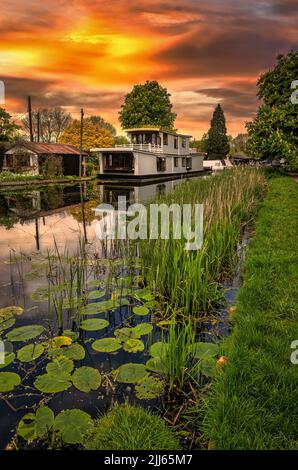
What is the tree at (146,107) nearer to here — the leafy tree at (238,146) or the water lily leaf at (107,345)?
the leafy tree at (238,146)

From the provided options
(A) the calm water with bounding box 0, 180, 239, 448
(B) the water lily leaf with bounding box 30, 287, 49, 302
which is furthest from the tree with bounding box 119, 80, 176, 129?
(B) the water lily leaf with bounding box 30, 287, 49, 302

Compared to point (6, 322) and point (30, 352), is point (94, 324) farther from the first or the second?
point (6, 322)

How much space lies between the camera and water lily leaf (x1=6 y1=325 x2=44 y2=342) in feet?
15.3

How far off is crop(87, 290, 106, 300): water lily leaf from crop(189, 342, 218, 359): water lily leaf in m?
2.28

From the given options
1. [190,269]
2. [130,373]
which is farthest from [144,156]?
[130,373]

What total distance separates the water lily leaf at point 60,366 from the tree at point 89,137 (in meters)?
47.6

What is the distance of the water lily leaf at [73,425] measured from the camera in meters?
2.97

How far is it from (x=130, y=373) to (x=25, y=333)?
1800mm

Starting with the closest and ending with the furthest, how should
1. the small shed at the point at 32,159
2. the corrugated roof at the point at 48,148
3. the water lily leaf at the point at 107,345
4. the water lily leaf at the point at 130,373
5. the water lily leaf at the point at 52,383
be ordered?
1. the water lily leaf at the point at 52,383
2. the water lily leaf at the point at 130,373
3. the water lily leaf at the point at 107,345
4. the small shed at the point at 32,159
5. the corrugated roof at the point at 48,148

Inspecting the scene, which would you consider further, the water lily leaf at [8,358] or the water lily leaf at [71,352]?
the water lily leaf at [71,352]

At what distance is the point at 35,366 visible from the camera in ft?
13.5

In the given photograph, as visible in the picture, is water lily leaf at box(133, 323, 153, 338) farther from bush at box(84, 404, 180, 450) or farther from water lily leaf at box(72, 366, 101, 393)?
bush at box(84, 404, 180, 450)

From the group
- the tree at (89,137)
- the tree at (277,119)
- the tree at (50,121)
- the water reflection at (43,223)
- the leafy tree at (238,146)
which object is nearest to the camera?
the water reflection at (43,223)

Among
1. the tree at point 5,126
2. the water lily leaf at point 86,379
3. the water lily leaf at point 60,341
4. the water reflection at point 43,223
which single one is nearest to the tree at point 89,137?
the tree at point 5,126
